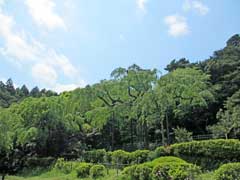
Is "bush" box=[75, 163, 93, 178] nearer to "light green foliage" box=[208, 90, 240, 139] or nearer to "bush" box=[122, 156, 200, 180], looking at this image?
"bush" box=[122, 156, 200, 180]

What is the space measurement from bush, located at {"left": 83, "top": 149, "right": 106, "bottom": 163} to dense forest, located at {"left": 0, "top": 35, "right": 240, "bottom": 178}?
338cm

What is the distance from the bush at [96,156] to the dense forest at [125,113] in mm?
3383

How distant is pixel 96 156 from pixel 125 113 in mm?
4355

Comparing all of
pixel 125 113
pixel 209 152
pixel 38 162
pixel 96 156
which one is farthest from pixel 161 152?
pixel 38 162

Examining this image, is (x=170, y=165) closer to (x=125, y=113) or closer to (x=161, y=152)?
(x=161, y=152)

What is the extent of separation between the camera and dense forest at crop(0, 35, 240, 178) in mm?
25406

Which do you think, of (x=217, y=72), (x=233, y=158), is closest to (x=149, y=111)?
(x=233, y=158)

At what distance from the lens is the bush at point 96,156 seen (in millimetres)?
25703

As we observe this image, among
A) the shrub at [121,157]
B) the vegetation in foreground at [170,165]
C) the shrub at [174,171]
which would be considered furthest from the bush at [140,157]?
the shrub at [174,171]

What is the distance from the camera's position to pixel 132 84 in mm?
26859

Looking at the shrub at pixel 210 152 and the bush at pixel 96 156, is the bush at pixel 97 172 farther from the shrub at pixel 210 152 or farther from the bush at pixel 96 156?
the bush at pixel 96 156

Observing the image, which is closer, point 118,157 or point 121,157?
point 121,157

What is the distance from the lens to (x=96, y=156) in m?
26.2

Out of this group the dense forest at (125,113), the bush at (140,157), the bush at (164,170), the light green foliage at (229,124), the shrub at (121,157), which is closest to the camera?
the bush at (164,170)
